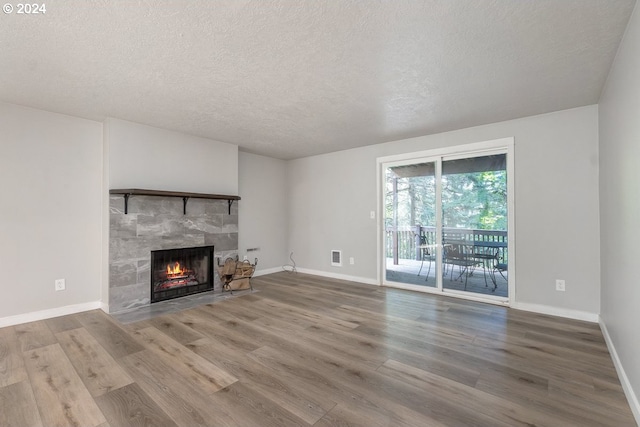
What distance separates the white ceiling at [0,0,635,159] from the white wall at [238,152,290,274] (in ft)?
6.26

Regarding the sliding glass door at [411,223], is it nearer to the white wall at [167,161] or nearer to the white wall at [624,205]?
the white wall at [624,205]

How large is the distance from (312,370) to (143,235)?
2.84 meters

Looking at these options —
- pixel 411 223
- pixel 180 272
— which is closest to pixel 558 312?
pixel 411 223

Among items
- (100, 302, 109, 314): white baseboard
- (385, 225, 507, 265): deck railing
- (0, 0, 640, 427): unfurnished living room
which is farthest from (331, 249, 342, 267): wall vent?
(100, 302, 109, 314): white baseboard

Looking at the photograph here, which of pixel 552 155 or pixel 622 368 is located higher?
pixel 552 155

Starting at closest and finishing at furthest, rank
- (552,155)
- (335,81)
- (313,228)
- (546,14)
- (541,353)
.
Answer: (546,14) < (541,353) < (335,81) < (552,155) < (313,228)

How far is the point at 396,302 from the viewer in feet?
12.4

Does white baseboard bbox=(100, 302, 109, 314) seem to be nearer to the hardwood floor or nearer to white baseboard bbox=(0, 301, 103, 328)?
white baseboard bbox=(0, 301, 103, 328)

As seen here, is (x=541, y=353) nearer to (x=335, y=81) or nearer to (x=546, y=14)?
(x=546, y=14)

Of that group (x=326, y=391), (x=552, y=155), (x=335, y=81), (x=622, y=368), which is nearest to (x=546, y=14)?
(x=335, y=81)

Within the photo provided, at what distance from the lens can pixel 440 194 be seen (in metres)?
4.17

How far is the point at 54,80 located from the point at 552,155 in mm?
5007
